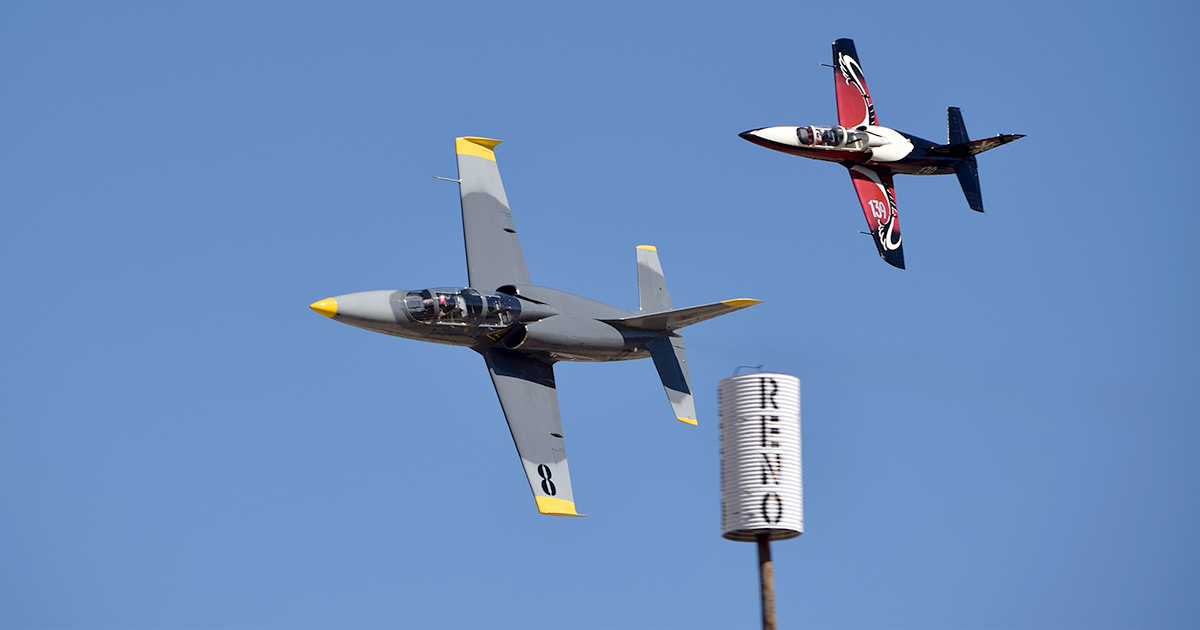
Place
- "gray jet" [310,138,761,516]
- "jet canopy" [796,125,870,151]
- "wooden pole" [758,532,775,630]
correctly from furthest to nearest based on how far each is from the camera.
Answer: "jet canopy" [796,125,870,151] < "gray jet" [310,138,761,516] < "wooden pole" [758,532,775,630]

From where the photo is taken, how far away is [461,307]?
126ft

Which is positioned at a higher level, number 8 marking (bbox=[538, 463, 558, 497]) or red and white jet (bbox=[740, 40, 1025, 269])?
red and white jet (bbox=[740, 40, 1025, 269])

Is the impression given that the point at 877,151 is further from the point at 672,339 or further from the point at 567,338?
the point at 567,338

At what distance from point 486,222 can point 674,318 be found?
6.11 m

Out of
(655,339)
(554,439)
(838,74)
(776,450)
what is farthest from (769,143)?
(776,450)

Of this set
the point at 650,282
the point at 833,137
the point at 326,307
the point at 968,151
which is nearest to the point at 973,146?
the point at 968,151

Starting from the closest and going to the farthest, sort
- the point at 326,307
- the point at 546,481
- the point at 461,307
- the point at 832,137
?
the point at 326,307, the point at 461,307, the point at 546,481, the point at 832,137

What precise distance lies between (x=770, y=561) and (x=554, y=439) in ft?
38.4

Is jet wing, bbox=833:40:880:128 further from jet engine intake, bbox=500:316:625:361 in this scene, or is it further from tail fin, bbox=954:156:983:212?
jet engine intake, bbox=500:316:625:361

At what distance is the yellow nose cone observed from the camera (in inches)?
1447

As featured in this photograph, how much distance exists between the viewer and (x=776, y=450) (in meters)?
29.5

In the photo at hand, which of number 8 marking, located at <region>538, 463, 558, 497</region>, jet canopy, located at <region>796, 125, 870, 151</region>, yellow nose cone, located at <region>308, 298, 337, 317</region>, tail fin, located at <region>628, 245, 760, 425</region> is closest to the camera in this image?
yellow nose cone, located at <region>308, 298, 337, 317</region>

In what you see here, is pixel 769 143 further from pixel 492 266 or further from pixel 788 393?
pixel 788 393

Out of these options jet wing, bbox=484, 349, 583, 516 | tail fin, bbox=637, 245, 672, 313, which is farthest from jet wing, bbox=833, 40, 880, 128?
jet wing, bbox=484, 349, 583, 516
